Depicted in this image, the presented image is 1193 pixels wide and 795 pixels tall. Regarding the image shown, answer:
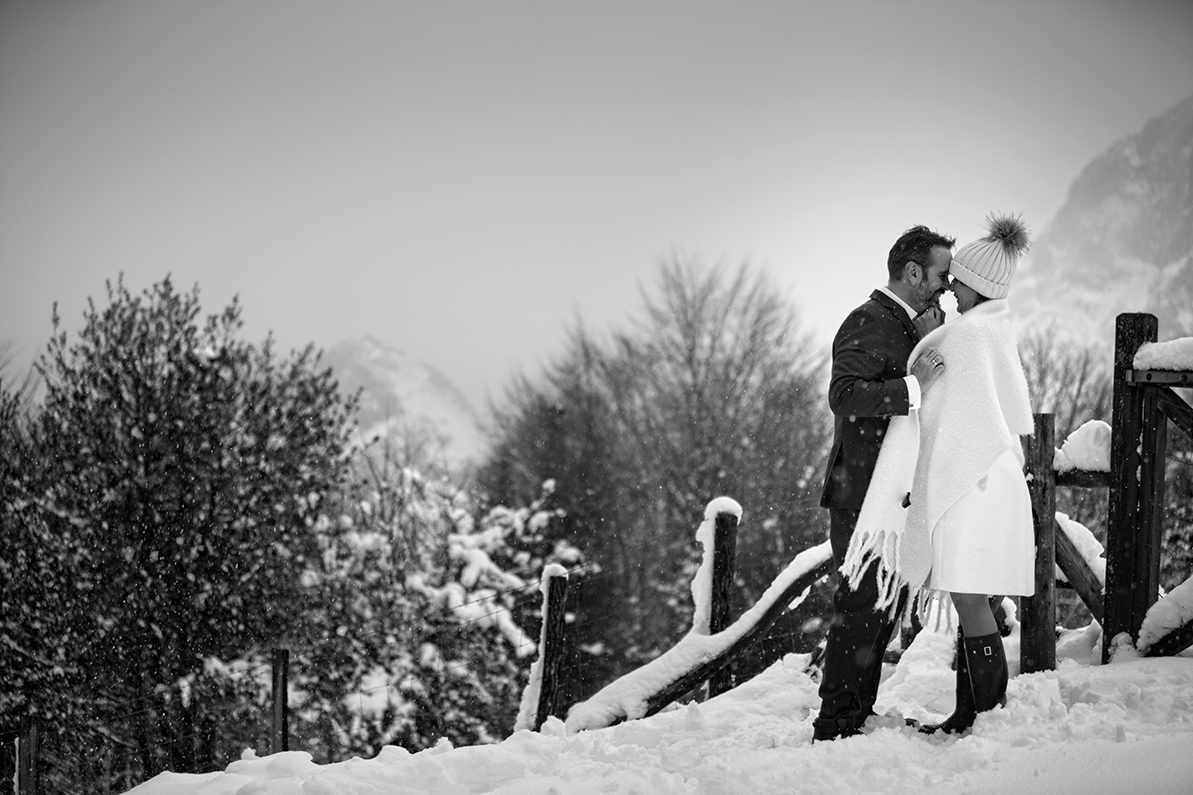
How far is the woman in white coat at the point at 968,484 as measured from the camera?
3.22 metres

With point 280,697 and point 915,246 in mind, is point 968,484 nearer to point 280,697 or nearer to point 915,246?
point 915,246

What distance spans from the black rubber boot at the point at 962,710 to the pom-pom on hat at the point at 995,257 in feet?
4.07

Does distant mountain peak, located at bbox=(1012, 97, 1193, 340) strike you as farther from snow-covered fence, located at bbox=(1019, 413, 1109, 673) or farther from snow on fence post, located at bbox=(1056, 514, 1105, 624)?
snow-covered fence, located at bbox=(1019, 413, 1109, 673)

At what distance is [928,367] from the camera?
337 cm

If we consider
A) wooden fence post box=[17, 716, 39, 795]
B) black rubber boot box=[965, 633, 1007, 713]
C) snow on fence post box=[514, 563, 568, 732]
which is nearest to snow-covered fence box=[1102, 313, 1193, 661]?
black rubber boot box=[965, 633, 1007, 713]

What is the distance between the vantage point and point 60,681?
13117 mm

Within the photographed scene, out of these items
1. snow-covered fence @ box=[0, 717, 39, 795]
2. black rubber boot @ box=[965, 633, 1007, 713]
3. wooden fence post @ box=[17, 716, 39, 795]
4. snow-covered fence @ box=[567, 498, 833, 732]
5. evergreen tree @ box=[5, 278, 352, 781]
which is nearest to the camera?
black rubber boot @ box=[965, 633, 1007, 713]

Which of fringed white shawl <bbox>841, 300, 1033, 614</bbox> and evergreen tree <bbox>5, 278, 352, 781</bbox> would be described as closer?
fringed white shawl <bbox>841, 300, 1033, 614</bbox>

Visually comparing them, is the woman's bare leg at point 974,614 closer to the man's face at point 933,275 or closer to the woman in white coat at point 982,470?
the woman in white coat at point 982,470

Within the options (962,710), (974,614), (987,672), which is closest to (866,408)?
(974,614)

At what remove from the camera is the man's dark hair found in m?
3.52

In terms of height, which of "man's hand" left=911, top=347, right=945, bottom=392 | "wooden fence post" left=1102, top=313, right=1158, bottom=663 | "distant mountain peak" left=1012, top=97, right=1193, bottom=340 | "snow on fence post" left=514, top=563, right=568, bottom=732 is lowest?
"snow on fence post" left=514, top=563, right=568, bottom=732

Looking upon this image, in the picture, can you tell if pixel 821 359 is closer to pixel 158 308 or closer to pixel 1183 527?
pixel 1183 527

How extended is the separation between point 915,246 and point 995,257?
0.29 metres
